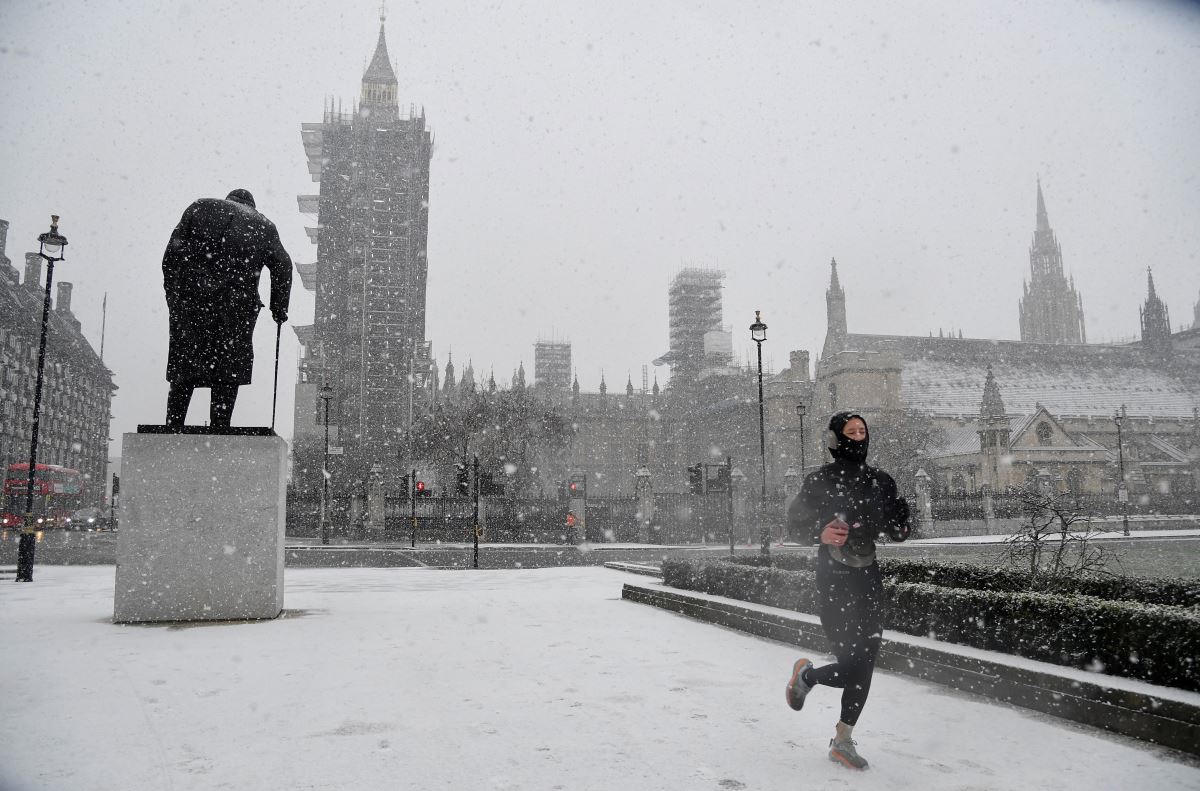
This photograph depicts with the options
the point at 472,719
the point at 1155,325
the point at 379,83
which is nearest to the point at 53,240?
the point at 472,719

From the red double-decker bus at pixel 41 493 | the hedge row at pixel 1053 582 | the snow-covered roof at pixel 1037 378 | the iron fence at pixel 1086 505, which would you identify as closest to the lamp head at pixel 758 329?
the hedge row at pixel 1053 582

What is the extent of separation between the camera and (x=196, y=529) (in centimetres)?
799

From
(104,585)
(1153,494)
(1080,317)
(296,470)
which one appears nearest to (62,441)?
(296,470)

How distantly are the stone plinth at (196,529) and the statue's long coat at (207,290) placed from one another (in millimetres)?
777

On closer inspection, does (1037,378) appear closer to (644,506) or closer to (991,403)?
(991,403)

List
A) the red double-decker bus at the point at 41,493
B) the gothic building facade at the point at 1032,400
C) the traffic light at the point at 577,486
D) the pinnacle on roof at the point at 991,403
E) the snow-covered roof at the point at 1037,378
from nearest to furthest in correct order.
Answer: the red double-decker bus at the point at 41,493 < the traffic light at the point at 577,486 < the pinnacle on roof at the point at 991,403 < the gothic building facade at the point at 1032,400 < the snow-covered roof at the point at 1037,378

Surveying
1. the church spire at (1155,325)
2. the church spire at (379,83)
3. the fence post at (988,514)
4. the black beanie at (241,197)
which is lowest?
the fence post at (988,514)

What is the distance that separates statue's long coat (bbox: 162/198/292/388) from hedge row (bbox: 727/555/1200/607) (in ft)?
24.7

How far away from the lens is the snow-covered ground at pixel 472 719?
3.87m

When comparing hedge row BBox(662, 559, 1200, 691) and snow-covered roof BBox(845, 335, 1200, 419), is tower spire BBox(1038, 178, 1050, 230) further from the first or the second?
hedge row BBox(662, 559, 1200, 691)

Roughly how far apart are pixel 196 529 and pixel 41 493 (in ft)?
122

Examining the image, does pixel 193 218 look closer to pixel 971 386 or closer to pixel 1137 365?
pixel 971 386

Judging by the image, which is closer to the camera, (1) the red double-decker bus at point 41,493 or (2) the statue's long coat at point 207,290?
(2) the statue's long coat at point 207,290

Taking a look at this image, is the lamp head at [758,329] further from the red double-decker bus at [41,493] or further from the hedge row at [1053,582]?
the red double-decker bus at [41,493]
